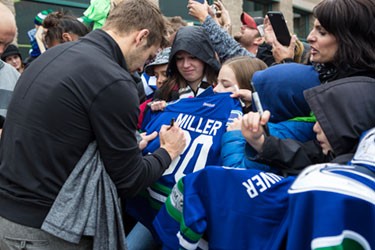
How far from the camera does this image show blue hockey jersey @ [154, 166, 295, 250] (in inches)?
60.7

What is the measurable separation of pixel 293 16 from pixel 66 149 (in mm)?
16359

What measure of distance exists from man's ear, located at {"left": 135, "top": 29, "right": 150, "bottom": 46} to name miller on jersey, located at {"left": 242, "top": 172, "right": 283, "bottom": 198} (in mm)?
878

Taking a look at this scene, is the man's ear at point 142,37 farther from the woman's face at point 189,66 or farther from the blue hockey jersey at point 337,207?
the blue hockey jersey at point 337,207

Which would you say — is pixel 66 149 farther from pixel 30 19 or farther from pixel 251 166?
pixel 30 19

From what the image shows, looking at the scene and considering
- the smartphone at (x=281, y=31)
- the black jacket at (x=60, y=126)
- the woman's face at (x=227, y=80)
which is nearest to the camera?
the black jacket at (x=60, y=126)

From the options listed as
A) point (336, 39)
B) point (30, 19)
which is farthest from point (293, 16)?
point (336, 39)

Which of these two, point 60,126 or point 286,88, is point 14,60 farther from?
point 286,88

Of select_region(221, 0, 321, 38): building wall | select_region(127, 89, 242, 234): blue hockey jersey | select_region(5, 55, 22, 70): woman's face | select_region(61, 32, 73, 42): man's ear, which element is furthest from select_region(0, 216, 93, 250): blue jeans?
select_region(221, 0, 321, 38): building wall

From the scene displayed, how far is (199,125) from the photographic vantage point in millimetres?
2326

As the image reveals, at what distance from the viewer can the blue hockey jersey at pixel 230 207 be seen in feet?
5.06

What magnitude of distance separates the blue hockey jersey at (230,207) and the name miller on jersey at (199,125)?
22.4 inches

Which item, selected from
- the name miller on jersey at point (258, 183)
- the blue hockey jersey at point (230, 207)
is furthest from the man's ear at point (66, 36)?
the name miller on jersey at point (258, 183)

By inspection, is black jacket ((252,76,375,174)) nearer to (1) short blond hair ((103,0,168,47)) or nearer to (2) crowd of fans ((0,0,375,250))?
(2) crowd of fans ((0,0,375,250))

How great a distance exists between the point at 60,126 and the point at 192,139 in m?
0.79
